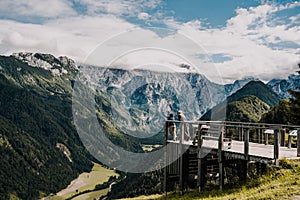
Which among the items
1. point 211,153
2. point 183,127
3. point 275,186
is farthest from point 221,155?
point 275,186

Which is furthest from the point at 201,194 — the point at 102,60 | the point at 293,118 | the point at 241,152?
the point at 293,118

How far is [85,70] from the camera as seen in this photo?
17094mm

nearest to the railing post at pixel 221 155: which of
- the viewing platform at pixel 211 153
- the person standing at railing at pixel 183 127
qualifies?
the viewing platform at pixel 211 153

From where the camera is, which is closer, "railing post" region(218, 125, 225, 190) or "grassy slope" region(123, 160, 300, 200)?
"grassy slope" region(123, 160, 300, 200)

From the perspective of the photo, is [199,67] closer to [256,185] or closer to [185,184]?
[256,185]

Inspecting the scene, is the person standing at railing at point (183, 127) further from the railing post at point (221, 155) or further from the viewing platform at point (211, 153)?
the railing post at point (221, 155)

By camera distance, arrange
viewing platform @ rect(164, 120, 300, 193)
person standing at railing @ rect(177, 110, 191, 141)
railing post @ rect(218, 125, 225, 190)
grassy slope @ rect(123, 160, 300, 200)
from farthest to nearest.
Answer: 1. person standing at railing @ rect(177, 110, 191, 141)
2. railing post @ rect(218, 125, 225, 190)
3. viewing platform @ rect(164, 120, 300, 193)
4. grassy slope @ rect(123, 160, 300, 200)

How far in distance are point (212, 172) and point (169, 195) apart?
3.14m

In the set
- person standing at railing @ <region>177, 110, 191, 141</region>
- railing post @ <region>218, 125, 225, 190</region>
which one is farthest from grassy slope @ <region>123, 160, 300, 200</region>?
person standing at railing @ <region>177, 110, 191, 141</region>

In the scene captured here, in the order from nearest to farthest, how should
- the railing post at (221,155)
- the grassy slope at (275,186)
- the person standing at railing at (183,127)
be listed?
the grassy slope at (275,186), the railing post at (221,155), the person standing at railing at (183,127)

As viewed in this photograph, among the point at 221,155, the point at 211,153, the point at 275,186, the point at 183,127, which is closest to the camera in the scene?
the point at 275,186

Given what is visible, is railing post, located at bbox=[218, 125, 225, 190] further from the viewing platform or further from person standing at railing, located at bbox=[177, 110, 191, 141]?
person standing at railing, located at bbox=[177, 110, 191, 141]

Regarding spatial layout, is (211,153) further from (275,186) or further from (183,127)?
(275,186)

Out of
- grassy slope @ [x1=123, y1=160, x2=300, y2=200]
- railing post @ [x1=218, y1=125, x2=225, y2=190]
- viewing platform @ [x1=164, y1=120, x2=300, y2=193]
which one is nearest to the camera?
grassy slope @ [x1=123, y1=160, x2=300, y2=200]
